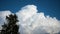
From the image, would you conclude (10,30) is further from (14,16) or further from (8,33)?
(14,16)

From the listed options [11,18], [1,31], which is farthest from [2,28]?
[11,18]

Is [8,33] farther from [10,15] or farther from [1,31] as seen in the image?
[10,15]

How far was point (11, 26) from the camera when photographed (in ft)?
144

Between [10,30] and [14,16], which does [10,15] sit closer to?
[14,16]

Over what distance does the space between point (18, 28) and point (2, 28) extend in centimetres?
466

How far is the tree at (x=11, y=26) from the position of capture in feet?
143

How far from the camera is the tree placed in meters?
43.6

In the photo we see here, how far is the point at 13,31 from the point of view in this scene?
4369 centimetres

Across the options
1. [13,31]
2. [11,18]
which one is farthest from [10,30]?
[11,18]

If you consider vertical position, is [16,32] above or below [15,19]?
below

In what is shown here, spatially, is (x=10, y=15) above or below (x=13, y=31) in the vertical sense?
above

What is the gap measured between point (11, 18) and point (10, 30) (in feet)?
12.7

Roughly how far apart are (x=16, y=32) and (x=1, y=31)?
430 centimetres

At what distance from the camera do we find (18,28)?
148 ft
